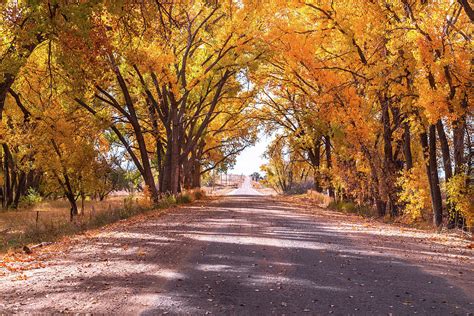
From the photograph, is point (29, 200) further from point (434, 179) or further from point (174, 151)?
point (434, 179)

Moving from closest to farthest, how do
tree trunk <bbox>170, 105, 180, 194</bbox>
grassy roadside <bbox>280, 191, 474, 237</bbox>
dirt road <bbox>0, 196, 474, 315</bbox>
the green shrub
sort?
1. dirt road <bbox>0, 196, 474, 315</bbox>
2. grassy roadside <bbox>280, 191, 474, 237</bbox>
3. tree trunk <bbox>170, 105, 180, 194</bbox>
4. the green shrub

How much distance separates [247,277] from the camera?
283 inches

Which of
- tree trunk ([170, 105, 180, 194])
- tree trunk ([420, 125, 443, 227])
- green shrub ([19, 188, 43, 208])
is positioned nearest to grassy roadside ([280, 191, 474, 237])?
tree trunk ([420, 125, 443, 227])

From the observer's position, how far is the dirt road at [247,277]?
5.76 m

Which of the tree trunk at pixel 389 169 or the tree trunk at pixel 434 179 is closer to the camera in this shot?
the tree trunk at pixel 434 179

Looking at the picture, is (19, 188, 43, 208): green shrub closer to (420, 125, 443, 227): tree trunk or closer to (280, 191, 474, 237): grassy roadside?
(280, 191, 474, 237): grassy roadside

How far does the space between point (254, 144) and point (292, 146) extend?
757cm

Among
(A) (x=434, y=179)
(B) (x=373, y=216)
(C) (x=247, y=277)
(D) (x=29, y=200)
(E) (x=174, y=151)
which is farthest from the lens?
(D) (x=29, y=200)

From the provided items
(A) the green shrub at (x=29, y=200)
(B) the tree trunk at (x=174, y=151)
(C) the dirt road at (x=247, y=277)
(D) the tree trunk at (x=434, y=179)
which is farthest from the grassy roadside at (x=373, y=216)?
(A) the green shrub at (x=29, y=200)

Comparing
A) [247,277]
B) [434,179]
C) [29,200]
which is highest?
[434,179]

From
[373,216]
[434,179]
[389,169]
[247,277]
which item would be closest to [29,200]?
→ [373,216]

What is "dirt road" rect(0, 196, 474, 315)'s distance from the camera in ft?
18.9

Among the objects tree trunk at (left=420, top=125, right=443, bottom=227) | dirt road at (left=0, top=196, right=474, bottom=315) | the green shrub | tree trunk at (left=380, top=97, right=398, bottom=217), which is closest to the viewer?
dirt road at (left=0, top=196, right=474, bottom=315)

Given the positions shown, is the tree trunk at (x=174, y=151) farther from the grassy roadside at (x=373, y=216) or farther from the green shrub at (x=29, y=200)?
the green shrub at (x=29, y=200)
